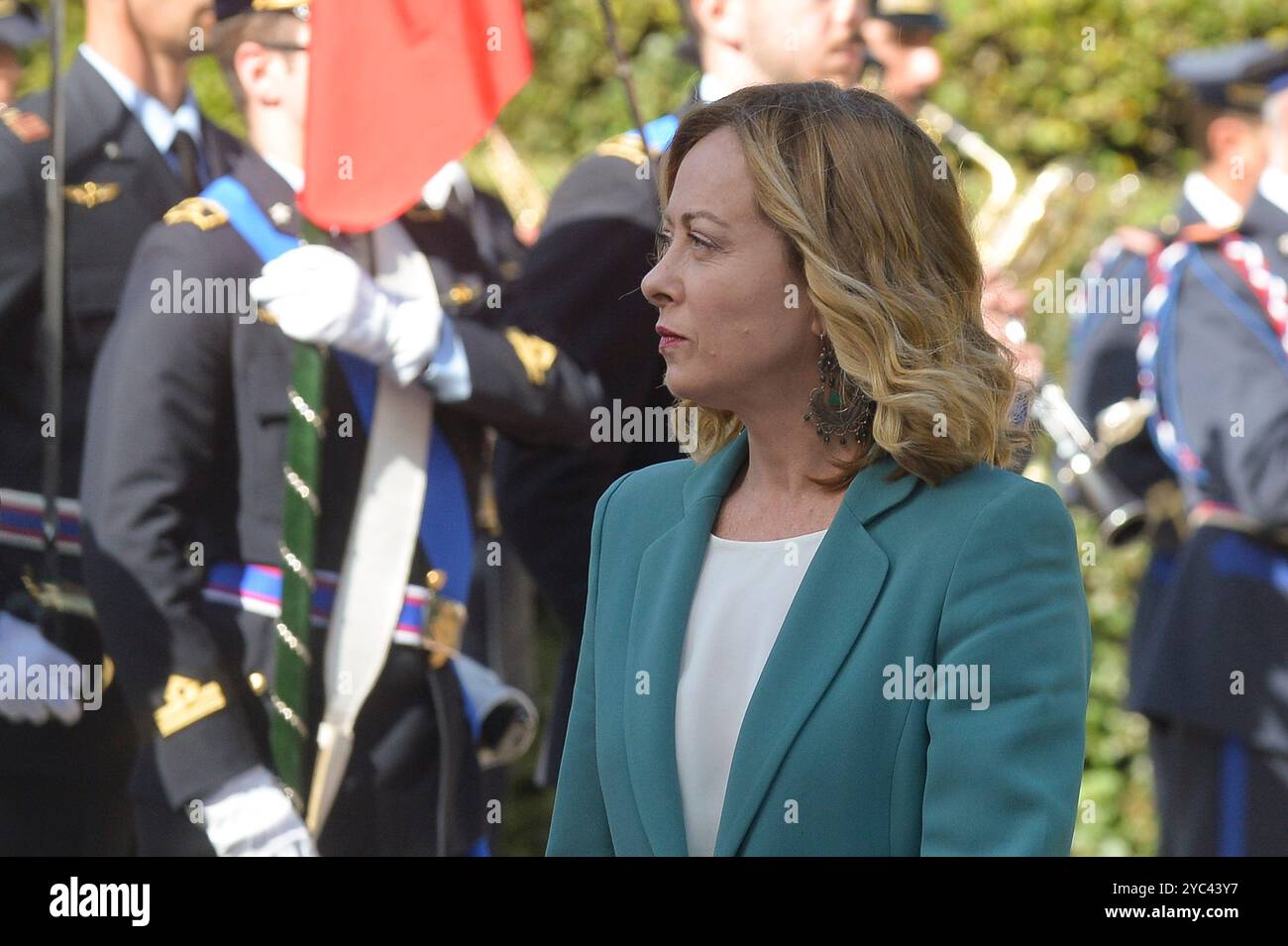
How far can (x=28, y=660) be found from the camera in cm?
366

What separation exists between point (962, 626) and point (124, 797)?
250cm

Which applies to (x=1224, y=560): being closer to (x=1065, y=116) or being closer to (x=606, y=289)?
(x=606, y=289)

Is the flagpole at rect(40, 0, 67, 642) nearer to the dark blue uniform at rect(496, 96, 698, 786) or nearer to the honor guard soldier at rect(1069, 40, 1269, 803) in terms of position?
the dark blue uniform at rect(496, 96, 698, 786)

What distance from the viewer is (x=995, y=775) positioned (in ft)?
5.94

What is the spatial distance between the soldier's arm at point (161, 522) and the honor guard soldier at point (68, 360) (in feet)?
0.22

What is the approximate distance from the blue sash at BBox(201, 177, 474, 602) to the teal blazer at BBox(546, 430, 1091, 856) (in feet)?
6.12

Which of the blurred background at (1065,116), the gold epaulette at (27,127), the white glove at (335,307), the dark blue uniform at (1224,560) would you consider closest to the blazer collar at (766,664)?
the white glove at (335,307)

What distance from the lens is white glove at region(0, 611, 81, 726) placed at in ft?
12.0

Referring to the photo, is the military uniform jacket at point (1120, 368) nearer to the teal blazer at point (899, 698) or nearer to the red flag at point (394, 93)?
the red flag at point (394, 93)

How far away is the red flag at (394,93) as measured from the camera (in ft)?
12.4

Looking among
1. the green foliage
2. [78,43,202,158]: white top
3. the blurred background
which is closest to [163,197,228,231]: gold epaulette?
[78,43,202,158]: white top

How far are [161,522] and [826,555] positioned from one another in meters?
2.08

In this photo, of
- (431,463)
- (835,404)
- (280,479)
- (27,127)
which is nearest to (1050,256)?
(431,463)
